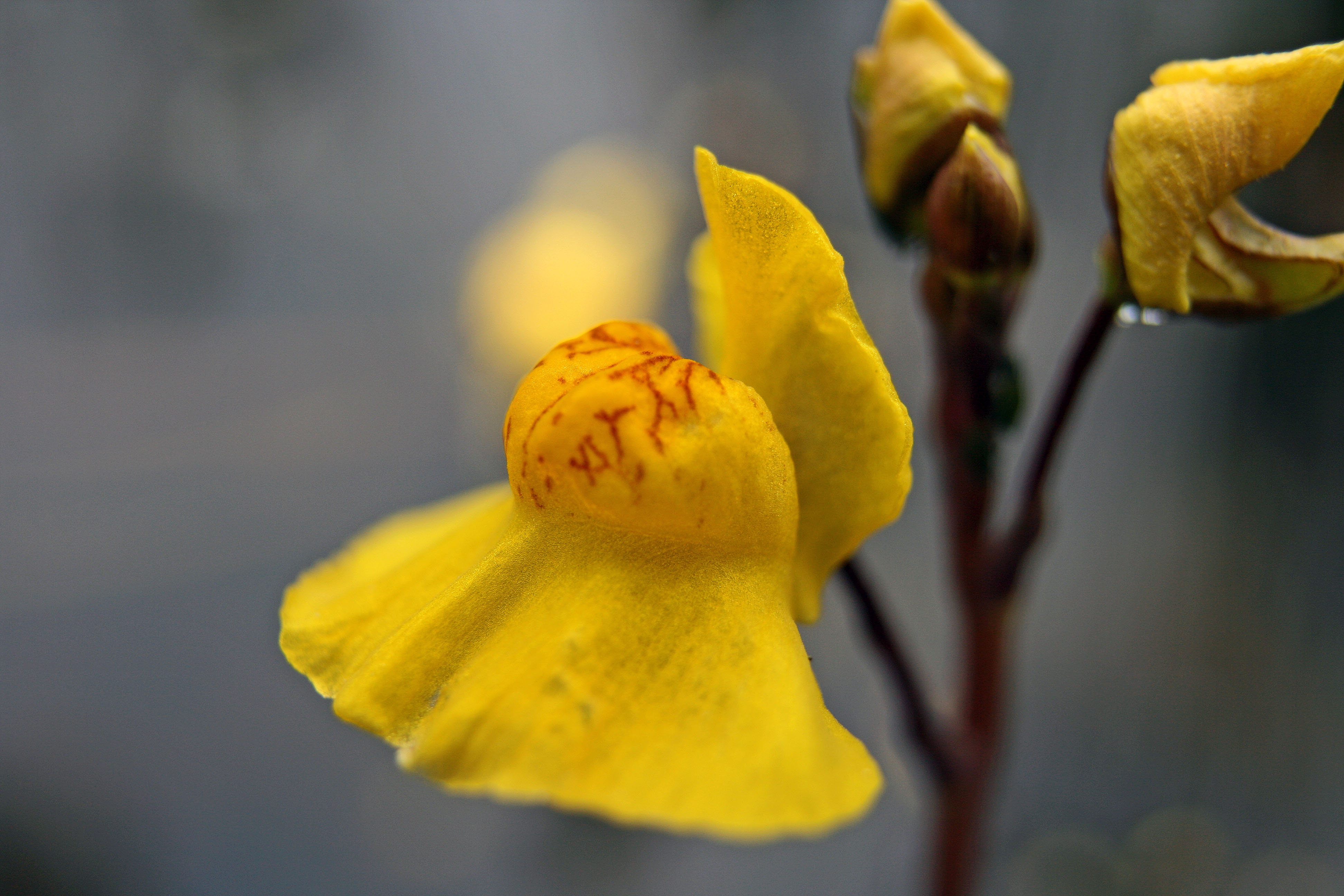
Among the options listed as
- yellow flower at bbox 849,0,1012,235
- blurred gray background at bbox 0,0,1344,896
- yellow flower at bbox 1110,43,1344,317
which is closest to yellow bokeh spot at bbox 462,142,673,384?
blurred gray background at bbox 0,0,1344,896

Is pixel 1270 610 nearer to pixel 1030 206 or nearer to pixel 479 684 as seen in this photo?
pixel 1030 206

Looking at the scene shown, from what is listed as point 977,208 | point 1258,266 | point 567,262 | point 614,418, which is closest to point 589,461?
point 614,418

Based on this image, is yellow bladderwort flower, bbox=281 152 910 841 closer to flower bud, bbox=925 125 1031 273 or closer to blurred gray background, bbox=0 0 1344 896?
flower bud, bbox=925 125 1031 273

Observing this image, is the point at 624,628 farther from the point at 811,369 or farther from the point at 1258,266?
the point at 1258,266

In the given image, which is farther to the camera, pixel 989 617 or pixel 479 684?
pixel 989 617

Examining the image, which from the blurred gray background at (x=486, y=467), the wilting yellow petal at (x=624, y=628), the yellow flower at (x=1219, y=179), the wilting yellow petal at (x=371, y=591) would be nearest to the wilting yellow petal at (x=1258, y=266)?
the yellow flower at (x=1219, y=179)

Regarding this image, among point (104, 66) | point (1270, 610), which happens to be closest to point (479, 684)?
point (1270, 610)

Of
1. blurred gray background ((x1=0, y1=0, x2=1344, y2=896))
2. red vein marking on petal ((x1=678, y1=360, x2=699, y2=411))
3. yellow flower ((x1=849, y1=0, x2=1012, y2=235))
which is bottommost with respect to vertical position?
blurred gray background ((x1=0, y1=0, x2=1344, y2=896))
